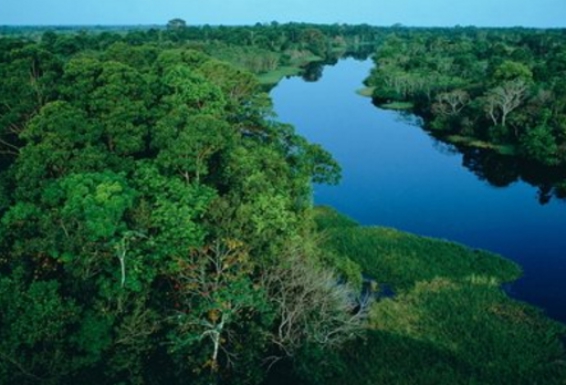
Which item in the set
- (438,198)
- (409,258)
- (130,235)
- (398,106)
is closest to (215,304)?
(130,235)

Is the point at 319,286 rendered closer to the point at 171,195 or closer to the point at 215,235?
the point at 215,235

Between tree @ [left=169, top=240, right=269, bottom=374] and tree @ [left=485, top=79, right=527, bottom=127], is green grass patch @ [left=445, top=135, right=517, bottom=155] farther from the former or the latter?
tree @ [left=169, top=240, right=269, bottom=374]

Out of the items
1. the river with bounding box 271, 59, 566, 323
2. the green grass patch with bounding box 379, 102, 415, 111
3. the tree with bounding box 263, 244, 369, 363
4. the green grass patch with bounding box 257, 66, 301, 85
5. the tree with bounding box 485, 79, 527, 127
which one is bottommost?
the river with bounding box 271, 59, 566, 323

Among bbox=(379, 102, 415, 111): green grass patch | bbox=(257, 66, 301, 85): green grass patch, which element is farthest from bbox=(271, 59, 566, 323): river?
bbox=(257, 66, 301, 85): green grass patch

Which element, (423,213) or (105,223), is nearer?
(105,223)

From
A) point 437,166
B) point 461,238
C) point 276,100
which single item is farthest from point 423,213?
point 276,100

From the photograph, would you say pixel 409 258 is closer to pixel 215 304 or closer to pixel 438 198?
pixel 215 304
